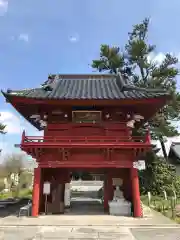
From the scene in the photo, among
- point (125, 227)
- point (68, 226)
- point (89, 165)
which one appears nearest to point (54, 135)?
point (89, 165)

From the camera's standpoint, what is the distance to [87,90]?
1609 centimetres

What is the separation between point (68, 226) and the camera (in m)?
11.4

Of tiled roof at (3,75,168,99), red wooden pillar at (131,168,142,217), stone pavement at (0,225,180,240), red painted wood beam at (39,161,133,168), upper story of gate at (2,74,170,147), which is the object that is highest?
tiled roof at (3,75,168,99)

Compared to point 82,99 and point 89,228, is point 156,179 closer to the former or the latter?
point 82,99

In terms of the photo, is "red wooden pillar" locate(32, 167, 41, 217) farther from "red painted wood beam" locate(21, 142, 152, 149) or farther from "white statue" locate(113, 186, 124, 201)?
"white statue" locate(113, 186, 124, 201)

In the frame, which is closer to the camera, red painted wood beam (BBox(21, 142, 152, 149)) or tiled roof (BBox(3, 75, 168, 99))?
red painted wood beam (BBox(21, 142, 152, 149))

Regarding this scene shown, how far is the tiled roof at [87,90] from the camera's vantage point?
45.8 feet

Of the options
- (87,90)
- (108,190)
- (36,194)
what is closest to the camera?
(36,194)

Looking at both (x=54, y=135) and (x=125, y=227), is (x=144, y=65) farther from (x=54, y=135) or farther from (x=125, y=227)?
(x=125, y=227)

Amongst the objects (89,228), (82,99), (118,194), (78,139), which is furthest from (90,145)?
(89,228)

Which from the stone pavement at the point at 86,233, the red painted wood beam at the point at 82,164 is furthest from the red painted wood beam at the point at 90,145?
the stone pavement at the point at 86,233

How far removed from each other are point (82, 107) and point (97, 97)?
4.09ft

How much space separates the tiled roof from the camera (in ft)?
45.8

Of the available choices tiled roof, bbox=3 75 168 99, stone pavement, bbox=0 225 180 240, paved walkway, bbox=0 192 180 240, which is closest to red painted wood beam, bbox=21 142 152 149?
tiled roof, bbox=3 75 168 99
